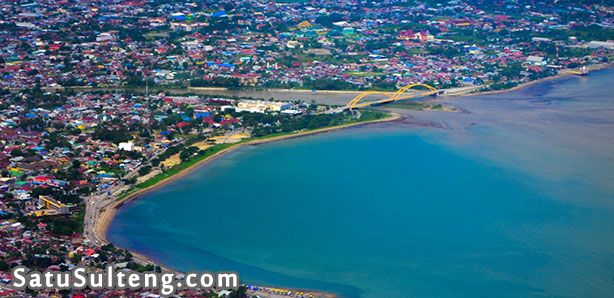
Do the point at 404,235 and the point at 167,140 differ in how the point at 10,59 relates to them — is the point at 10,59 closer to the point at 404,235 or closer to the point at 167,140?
the point at 167,140

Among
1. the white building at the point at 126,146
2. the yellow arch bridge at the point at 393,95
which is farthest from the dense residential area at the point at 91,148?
the yellow arch bridge at the point at 393,95

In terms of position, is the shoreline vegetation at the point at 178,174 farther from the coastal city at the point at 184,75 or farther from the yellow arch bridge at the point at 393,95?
the yellow arch bridge at the point at 393,95

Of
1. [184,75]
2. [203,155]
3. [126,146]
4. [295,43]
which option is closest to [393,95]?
[184,75]

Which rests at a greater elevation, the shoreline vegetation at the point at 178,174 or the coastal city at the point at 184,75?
the coastal city at the point at 184,75

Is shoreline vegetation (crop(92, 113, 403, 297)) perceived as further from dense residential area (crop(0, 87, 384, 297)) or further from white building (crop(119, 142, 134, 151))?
white building (crop(119, 142, 134, 151))

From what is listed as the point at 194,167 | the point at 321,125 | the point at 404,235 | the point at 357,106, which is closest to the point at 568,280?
the point at 404,235

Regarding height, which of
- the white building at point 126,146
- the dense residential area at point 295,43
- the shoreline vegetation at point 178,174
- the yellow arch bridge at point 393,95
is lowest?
the shoreline vegetation at point 178,174
